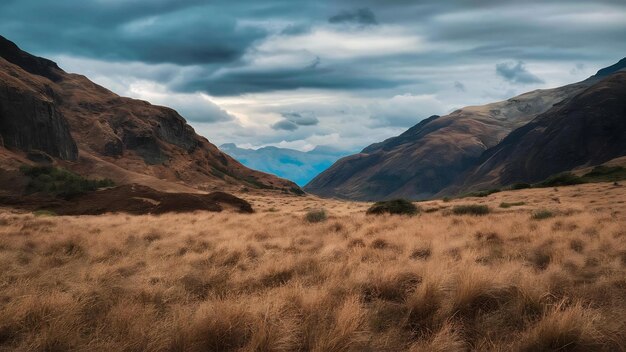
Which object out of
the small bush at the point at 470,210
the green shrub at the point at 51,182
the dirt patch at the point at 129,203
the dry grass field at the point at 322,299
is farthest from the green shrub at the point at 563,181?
the green shrub at the point at 51,182

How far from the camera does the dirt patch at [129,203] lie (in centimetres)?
3238

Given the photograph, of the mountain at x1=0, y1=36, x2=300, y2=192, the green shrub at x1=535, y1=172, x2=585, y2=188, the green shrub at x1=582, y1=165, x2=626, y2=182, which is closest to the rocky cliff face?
the mountain at x1=0, y1=36, x2=300, y2=192

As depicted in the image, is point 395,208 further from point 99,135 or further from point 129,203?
point 99,135

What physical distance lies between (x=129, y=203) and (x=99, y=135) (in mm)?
84930

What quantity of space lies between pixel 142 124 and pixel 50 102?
110ft

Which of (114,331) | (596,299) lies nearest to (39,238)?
(114,331)

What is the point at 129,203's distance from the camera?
114 feet

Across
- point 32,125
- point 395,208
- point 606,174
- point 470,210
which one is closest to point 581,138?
point 606,174

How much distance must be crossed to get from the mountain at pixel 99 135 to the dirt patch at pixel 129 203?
31.5 metres

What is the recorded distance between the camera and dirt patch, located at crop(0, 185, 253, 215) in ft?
106

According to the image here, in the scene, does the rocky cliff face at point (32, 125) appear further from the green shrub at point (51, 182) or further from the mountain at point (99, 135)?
the green shrub at point (51, 182)

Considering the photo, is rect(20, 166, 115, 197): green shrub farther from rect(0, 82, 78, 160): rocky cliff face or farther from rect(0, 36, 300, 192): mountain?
rect(0, 82, 78, 160): rocky cliff face

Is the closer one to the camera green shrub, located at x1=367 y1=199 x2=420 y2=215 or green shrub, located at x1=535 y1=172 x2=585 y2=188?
green shrub, located at x1=367 y1=199 x2=420 y2=215

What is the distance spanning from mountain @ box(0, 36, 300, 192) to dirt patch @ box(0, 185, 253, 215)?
31.5 meters
